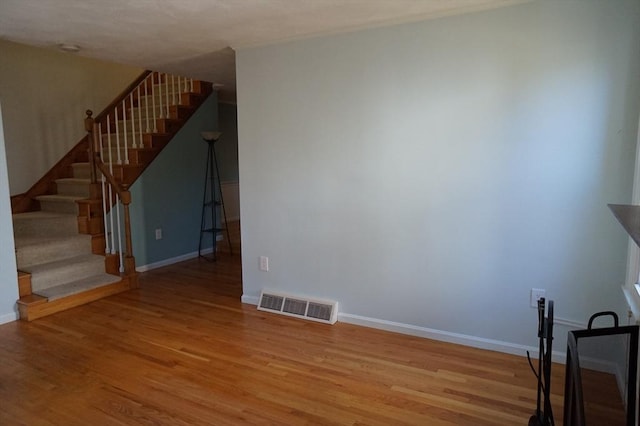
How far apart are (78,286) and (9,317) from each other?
0.56 metres

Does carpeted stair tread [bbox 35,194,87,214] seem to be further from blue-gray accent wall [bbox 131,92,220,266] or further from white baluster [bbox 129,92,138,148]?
white baluster [bbox 129,92,138,148]

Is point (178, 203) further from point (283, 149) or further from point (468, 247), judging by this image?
point (468, 247)

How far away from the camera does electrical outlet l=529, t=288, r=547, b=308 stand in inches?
99.0

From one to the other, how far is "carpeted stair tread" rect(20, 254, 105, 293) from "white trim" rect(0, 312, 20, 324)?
26 cm

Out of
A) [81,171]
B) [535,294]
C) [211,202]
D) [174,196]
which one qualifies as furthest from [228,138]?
[535,294]

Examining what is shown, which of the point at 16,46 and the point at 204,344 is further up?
the point at 16,46

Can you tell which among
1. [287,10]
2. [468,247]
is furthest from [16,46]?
[468,247]

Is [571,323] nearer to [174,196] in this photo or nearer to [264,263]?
[264,263]

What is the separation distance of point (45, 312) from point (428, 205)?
3.12 m

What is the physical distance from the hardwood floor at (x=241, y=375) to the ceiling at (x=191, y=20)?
6.98 ft

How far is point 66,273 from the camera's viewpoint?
12.6 feet

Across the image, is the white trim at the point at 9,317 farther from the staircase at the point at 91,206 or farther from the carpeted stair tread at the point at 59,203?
the carpeted stair tread at the point at 59,203

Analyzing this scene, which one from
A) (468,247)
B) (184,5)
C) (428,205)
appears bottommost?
(468,247)

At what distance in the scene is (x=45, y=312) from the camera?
11.2 ft
